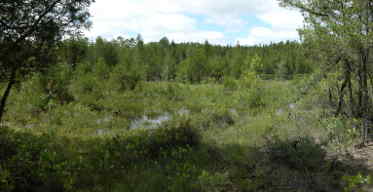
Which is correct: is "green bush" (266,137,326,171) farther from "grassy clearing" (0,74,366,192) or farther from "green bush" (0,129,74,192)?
"green bush" (0,129,74,192)

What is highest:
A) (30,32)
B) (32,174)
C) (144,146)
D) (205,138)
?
(30,32)

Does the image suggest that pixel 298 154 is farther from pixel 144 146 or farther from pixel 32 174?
pixel 32 174

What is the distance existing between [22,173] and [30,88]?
12.6 m

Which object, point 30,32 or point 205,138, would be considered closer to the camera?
point 30,32

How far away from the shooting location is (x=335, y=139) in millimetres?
7496

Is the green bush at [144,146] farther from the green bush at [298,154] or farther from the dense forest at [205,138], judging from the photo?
the green bush at [298,154]

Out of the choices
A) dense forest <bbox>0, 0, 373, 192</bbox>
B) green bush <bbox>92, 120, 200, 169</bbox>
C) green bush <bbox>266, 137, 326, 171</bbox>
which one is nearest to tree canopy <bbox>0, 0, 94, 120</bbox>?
dense forest <bbox>0, 0, 373, 192</bbox>

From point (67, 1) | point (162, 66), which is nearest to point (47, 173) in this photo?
point (67, 1)

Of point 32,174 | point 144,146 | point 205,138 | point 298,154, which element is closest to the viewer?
point 32,174

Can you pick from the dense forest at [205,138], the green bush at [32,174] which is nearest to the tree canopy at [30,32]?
the dense forest at [205,138]

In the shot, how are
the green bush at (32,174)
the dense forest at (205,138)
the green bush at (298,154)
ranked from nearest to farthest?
the green bush at (32,174) < the dense forest at (205,138) < the green bush at (298,154)

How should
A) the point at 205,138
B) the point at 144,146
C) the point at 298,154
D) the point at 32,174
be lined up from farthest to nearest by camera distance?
the point at 205,138 → the point at 144,146 → the point at 298,154 → the point at 32,174

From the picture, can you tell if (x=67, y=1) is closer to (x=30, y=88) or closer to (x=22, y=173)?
(x=22, y=173)

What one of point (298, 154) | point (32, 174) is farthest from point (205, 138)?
point (32, 174)
